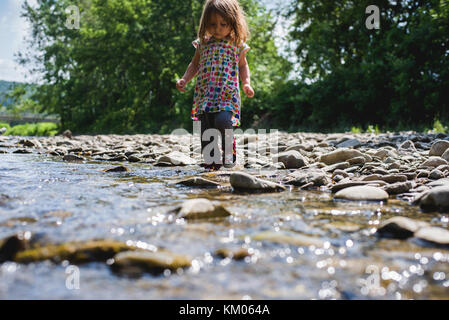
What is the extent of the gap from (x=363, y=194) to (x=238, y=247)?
1.14 metres

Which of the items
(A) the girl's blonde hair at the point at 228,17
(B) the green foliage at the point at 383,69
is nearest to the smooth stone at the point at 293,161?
(A) the girl's blonde hair at the point at 228,17

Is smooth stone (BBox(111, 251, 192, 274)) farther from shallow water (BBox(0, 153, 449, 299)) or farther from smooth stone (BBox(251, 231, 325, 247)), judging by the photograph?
smooth stone (BBox(251, 231, 325, 247))

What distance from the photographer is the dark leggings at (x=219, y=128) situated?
3.64 m

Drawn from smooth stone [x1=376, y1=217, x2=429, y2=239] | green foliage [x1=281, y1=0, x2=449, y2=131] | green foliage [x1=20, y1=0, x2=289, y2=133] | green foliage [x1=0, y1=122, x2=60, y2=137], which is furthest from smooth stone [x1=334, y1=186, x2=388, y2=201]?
green foliage [x1=0, y1=122, x2=60, y2=137]

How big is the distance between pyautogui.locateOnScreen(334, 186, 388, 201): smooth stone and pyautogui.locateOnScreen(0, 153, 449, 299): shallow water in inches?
2.6

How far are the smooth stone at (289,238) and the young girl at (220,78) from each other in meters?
2.18

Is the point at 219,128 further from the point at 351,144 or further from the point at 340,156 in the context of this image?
the point at 351,144

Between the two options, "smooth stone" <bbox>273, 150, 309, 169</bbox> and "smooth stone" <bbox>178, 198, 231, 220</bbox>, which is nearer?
"smooth stone" <bbox>178, 198, 231, 220</bbox>

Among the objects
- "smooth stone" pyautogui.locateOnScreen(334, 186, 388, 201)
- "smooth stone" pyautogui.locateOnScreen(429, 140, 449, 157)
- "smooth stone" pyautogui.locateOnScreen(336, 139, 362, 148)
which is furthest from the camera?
"smooth stone" pyautogui.locateOnScreen(336, 139, 362, 148)

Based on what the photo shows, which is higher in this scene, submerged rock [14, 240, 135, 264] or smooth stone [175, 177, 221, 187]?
smooth stone [175, 177, 221, 187]

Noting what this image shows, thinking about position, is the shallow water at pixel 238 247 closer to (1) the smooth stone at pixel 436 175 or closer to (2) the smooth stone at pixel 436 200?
(2) the smooth stone at pixel 436 200

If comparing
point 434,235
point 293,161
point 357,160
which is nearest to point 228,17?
point 293,161

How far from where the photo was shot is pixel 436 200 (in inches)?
77.0

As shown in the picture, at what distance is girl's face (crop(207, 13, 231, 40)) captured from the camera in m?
3.57
